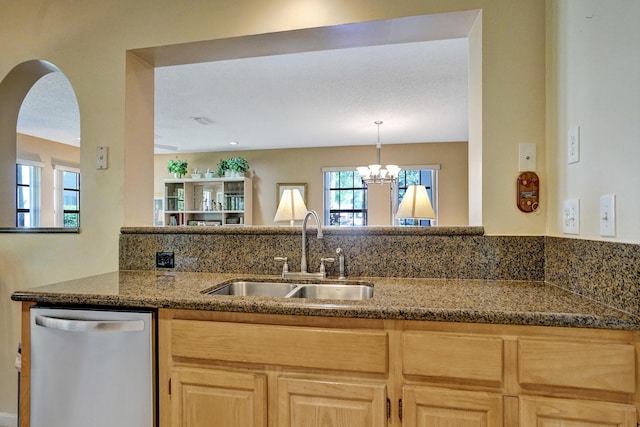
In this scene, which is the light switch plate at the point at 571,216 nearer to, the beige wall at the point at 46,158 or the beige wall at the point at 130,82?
the beige wall at the point at 130,82

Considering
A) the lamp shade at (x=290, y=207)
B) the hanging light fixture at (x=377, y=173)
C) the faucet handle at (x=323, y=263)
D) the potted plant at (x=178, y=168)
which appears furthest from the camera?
the potted plant at (x=178, y=168)

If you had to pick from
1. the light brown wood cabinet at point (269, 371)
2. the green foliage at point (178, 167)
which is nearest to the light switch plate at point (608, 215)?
the light brown wood cabinet at point (269, 371)

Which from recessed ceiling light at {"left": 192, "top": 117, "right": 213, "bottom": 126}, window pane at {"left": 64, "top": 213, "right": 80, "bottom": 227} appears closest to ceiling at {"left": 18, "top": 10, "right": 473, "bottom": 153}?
recessed ceiling light at {"left": 192, "top": 117, "right": 213, "bottom": 126}

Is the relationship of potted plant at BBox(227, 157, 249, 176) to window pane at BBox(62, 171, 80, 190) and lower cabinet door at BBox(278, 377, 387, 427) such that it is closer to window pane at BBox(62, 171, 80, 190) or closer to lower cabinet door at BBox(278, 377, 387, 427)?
window pane at BBox(62, 171, 80, 190)

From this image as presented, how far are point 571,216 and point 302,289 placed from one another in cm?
106

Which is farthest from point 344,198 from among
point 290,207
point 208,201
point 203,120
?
point 290,207

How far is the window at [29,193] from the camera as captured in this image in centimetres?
541

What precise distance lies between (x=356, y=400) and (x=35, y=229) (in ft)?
6.42

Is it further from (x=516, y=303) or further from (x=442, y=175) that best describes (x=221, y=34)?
(x=442, y=175)

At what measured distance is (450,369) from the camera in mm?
1027

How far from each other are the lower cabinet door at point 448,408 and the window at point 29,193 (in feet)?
20.7

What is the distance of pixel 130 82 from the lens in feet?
6.18

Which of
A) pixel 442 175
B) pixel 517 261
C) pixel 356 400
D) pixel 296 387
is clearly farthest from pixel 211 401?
pixel 442 175

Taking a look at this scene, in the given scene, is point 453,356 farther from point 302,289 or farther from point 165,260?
point 165,260
